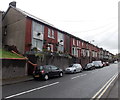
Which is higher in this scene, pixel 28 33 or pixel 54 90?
pixel 28 33

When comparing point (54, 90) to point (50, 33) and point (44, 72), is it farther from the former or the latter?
point (50, 33)

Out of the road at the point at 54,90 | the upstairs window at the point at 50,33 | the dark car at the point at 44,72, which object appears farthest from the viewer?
the upstairs window at the point at 50,33

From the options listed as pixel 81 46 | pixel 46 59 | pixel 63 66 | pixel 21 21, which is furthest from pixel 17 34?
pixel 81 46

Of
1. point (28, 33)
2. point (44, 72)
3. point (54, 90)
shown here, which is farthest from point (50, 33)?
point (54, 90)

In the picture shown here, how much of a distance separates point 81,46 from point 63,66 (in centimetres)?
1658

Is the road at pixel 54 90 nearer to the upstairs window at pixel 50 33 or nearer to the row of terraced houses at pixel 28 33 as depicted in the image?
the row of terraced houses at pixel 28 33

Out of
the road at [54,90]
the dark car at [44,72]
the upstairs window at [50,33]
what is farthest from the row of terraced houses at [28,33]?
the road at [54,90]

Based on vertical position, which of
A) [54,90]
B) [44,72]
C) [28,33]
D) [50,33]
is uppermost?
[50,33]

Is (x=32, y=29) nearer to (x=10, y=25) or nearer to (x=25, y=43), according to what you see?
(x=25, y=43)

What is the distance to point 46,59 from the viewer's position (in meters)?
21.1

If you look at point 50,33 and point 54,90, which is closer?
point 54,90

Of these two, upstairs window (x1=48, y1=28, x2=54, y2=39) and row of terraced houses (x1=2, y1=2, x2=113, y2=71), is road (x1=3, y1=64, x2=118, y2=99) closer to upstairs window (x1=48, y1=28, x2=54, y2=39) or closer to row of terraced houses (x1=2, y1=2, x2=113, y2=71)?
row of terraced houses (x1=2, y1=2, x2=113, y2=71)

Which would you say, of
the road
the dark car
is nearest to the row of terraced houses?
the dark car

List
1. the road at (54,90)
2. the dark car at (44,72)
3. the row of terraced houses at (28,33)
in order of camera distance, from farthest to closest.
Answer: the row of terraced houses at (28,33), the dark car at (44,72), the road at (54,90)
